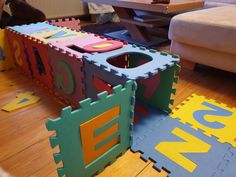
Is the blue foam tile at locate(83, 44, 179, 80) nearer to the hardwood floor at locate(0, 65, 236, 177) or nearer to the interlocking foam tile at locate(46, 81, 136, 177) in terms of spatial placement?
the interlocking foam tile at locate(46, 81, 136, 177)

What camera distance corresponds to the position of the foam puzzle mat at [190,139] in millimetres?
721

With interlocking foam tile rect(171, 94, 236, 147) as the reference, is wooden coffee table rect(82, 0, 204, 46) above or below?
above

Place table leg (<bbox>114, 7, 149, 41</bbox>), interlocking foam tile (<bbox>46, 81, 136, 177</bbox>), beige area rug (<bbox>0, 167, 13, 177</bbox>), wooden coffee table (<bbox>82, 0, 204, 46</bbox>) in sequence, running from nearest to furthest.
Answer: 1. interlocking foam tile (<bbox>46, 81, 136, 177</bbox>)
2. beige area rug (<bbox>0, 167, 13, 177</bbox>)
3. wooden coffee table (<bbox>82, 0, 204, 46</bbox>)
4. table leg (<bbox>114, 7, 149, 41</bbox>)

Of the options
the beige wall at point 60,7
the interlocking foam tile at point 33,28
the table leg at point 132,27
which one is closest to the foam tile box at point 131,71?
the interlocking foam tile at point 33,28

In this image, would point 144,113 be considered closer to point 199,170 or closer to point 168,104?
point 168,104

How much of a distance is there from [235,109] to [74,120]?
0.82 m

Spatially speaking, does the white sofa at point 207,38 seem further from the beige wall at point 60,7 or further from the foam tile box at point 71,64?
the beige wall at point 60,7

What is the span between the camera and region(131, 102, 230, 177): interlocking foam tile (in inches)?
28.2

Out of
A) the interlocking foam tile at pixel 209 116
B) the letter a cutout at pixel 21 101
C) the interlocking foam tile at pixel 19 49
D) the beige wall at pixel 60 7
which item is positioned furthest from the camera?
the beige wall at pixel 60 7

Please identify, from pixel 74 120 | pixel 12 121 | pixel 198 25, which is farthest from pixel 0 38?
pixel 198 25

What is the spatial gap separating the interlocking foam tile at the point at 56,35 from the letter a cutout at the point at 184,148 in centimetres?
74

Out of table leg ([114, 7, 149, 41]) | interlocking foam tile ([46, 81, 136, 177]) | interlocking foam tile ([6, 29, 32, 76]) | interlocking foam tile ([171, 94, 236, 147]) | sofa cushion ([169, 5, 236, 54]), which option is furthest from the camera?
table leg ([114, 7, 149, 41])

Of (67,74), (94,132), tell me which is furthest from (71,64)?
(94,132)

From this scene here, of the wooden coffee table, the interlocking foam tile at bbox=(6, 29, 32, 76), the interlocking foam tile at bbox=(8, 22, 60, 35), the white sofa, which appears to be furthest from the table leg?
the interlocking foam tile at bbox=(6, 29, 32, 76)
